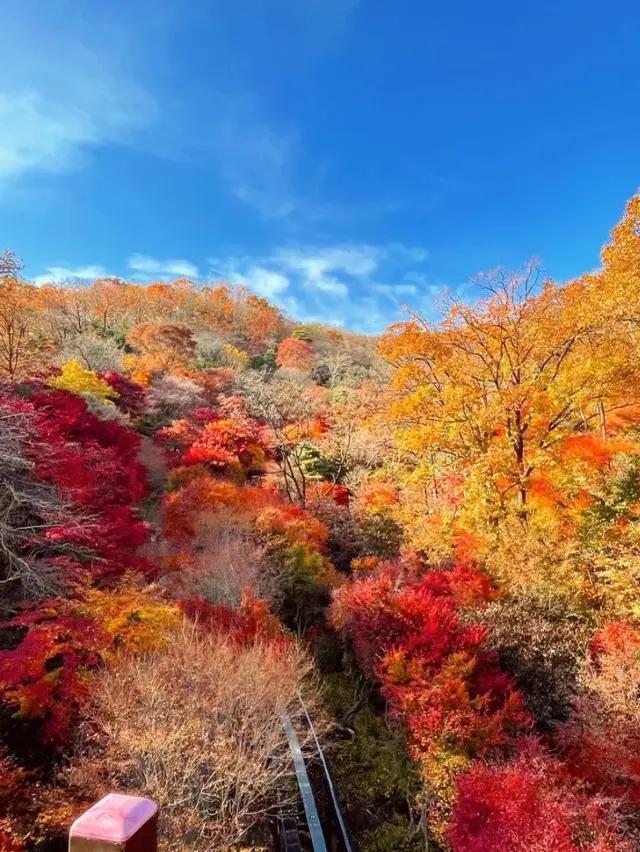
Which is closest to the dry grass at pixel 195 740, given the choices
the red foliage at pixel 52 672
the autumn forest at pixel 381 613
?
the autumn forest at pixel 381 613

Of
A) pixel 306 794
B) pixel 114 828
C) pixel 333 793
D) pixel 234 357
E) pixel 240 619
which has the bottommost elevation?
pixel 333 793

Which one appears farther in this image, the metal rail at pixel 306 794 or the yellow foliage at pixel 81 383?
the yellow foliage at pixel 81 383

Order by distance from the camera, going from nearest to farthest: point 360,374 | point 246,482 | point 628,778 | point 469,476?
point 628,778
point 469,476
point 246,482
point 360,374

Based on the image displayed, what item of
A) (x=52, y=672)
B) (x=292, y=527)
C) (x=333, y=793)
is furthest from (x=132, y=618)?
(x=292, y=527)

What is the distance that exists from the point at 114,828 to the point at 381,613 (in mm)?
11413

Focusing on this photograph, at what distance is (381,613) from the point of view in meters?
→ 12.2

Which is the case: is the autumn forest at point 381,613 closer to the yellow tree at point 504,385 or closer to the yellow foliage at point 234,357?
the yellow tree at point 504,385

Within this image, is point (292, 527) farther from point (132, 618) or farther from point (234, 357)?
point (234, 357)

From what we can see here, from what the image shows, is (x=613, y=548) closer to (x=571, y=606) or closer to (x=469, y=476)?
(x=571, y=606)

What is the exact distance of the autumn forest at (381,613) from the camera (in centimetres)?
754

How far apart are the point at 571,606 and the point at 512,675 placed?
238 centimetres

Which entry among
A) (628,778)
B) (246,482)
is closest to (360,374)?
(246,482)

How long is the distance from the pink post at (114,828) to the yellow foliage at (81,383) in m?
22.5

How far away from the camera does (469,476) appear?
1494 cm
